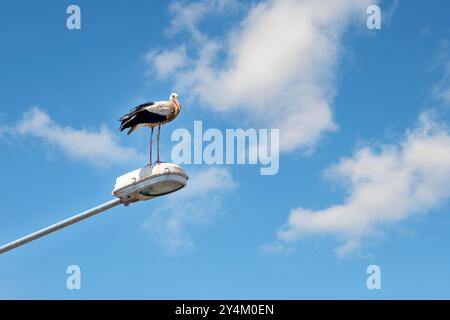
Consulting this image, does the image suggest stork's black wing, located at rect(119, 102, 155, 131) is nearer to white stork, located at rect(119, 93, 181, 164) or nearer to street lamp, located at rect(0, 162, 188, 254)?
white stork, located at rect(119, 93, 181, 164)

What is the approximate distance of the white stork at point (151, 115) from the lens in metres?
18.4

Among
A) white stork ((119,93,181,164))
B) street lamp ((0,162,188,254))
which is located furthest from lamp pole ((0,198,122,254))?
white stork ((119,93,181,164))

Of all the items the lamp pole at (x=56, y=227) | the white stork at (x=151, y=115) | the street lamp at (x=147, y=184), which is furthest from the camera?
the white stork at (x=151, y=115)

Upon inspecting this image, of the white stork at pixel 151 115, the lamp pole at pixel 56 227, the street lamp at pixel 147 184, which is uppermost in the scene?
the white stork at pixel 151 115

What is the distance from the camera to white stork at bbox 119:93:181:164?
18438 millimetres

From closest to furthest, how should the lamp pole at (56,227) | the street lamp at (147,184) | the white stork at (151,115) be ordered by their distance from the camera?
the lamp pole at (56,227) < the street lamp at (147,184) < the white stork at (151,115)

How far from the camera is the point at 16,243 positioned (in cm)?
1416

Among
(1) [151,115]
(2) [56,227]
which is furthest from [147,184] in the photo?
(1) [151,115]

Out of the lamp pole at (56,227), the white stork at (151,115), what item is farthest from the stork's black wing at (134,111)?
the lamp pole at (56,227)

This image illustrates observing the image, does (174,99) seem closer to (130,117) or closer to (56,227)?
(130,117)

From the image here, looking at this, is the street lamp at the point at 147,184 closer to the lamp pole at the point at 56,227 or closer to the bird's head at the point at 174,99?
the lamp pole at the point at 56,227
